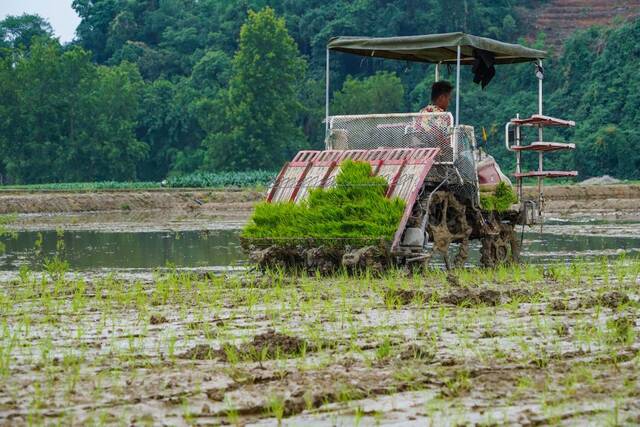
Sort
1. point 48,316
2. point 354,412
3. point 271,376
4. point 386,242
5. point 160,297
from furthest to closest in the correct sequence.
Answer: point 386,242
point 160,297
point 48,316
point 271,376
point 354,412

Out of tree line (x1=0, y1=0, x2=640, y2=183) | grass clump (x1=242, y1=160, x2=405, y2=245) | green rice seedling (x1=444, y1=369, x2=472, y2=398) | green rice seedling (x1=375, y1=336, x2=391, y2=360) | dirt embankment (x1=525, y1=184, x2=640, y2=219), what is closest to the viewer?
green rice seedling (x1=444, y1=369, x2=472, y2=398)

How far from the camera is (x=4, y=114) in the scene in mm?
67688

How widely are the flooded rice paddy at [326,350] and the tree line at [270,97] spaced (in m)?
48.7

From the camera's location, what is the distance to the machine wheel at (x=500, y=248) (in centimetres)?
1533

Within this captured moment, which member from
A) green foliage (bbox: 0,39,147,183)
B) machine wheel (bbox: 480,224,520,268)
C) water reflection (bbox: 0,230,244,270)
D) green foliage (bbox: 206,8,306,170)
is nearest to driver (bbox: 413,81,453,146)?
machine wheel (bbox: 480,224,520,268)

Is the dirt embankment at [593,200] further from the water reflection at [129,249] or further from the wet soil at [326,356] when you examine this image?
the wet soil at [326,356]

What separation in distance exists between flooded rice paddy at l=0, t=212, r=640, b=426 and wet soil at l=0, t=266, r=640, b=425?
0.02 m

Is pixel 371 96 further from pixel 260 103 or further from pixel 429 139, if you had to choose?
pixel 429 139

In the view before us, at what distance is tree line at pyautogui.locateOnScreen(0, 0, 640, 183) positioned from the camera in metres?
64.6

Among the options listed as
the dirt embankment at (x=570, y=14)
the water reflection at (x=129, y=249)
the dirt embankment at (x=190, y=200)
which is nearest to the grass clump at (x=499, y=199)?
the water reflection at (x=129, y=249)

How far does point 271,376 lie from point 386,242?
6.46m

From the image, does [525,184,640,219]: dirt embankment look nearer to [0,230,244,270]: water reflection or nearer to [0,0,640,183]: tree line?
[0,0,640,183]: tree line

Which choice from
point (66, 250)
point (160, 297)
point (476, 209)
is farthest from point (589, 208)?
point (160, 297)

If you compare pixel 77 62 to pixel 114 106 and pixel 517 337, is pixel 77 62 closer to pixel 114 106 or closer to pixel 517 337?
pixel 114 106
